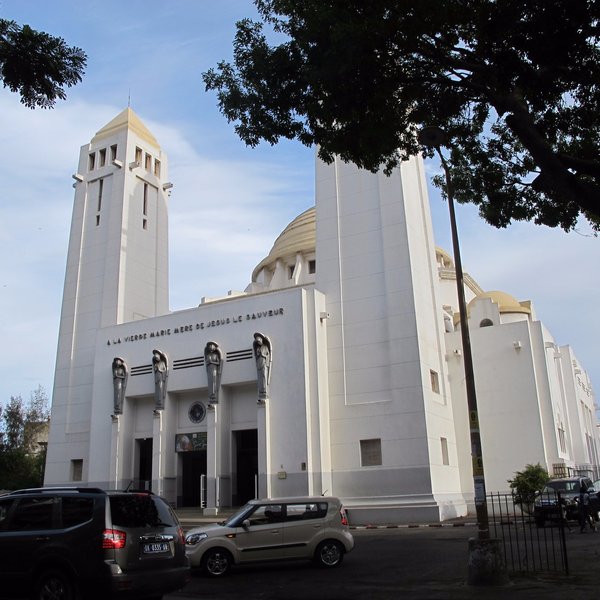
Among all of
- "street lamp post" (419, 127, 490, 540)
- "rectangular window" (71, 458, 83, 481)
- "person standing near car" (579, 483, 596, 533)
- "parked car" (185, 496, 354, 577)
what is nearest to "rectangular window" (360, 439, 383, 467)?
"person standing near car" (579, 483, 596, 533)

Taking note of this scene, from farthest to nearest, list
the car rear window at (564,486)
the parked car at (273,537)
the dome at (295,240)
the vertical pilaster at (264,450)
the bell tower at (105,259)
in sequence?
the dome at (295,240) < the bell tower at (105,259) < the vertical pilaster at (264,450) < the car rear window at (564,486) < the parked car at (273,537)

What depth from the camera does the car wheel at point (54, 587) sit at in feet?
26.9

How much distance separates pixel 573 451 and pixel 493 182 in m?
30.9

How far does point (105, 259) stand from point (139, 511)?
30.8 metres

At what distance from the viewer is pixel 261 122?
40.4 feet

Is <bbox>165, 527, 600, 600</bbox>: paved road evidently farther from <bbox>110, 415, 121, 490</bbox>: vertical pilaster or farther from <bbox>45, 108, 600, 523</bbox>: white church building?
<bbox>110, 415, 121, 490</bbox>: vertical pilaster

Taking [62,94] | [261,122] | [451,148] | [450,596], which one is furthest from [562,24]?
[450,596]

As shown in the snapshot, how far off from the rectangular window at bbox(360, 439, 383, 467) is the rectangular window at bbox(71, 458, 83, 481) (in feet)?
52.2

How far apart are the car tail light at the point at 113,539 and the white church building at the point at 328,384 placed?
1951 centimetres

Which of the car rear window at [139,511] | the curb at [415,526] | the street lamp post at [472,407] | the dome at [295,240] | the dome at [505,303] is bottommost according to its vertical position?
the curb at [415,526]

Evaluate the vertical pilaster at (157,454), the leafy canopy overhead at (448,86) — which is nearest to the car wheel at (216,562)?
the leafy canopy overhead at (448,86)

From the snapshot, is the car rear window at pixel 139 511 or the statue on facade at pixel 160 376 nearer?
the car rear window at pixel 139 511

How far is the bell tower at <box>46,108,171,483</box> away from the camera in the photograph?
35.9 metres

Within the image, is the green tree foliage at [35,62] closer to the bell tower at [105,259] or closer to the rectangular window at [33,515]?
the rectangular window at [33,515]
